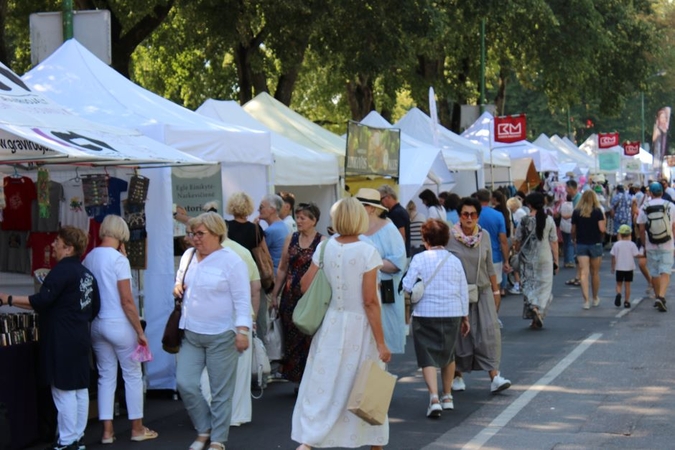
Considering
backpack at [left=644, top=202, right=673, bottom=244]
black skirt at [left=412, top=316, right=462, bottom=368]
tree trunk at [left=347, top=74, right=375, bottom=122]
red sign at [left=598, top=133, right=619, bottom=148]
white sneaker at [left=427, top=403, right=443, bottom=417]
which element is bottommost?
white sneaker at [left=427, top=403, right=443, bottom=417]

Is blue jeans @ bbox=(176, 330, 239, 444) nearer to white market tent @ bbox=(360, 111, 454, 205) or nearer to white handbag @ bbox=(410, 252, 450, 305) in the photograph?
white handbag @ bbox=(410, 252, 450, 305)

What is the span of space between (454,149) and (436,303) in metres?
16.0

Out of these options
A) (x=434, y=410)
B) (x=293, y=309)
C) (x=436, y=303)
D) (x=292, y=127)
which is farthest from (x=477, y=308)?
(x=292, y=127)

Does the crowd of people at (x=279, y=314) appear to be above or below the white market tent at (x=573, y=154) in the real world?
below

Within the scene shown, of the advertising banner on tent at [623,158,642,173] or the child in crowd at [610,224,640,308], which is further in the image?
the advertising banner on tent at [623,158,642,173]

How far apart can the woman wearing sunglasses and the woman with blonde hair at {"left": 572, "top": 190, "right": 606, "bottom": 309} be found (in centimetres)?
711

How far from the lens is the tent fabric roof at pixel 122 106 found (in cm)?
1062

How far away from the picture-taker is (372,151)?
16.8 metres

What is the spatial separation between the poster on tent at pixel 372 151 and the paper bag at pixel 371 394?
9.01 meters

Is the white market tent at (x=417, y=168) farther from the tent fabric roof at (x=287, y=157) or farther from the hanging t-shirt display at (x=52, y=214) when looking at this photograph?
A: the hanging t-shirt display at (x=52, y=214)

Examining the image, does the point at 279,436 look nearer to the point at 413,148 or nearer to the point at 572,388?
the point at 572,388

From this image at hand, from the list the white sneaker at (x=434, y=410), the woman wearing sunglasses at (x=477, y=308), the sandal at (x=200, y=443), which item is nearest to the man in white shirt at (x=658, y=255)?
the woman wearing sunglasses at (x=477, y=308)

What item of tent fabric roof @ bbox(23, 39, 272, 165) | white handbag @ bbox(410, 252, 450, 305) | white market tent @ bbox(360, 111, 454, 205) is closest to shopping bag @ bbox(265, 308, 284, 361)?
white handbag @ bbox(410, 252, 450, 305)

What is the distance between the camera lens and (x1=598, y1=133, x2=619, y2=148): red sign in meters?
45.3
